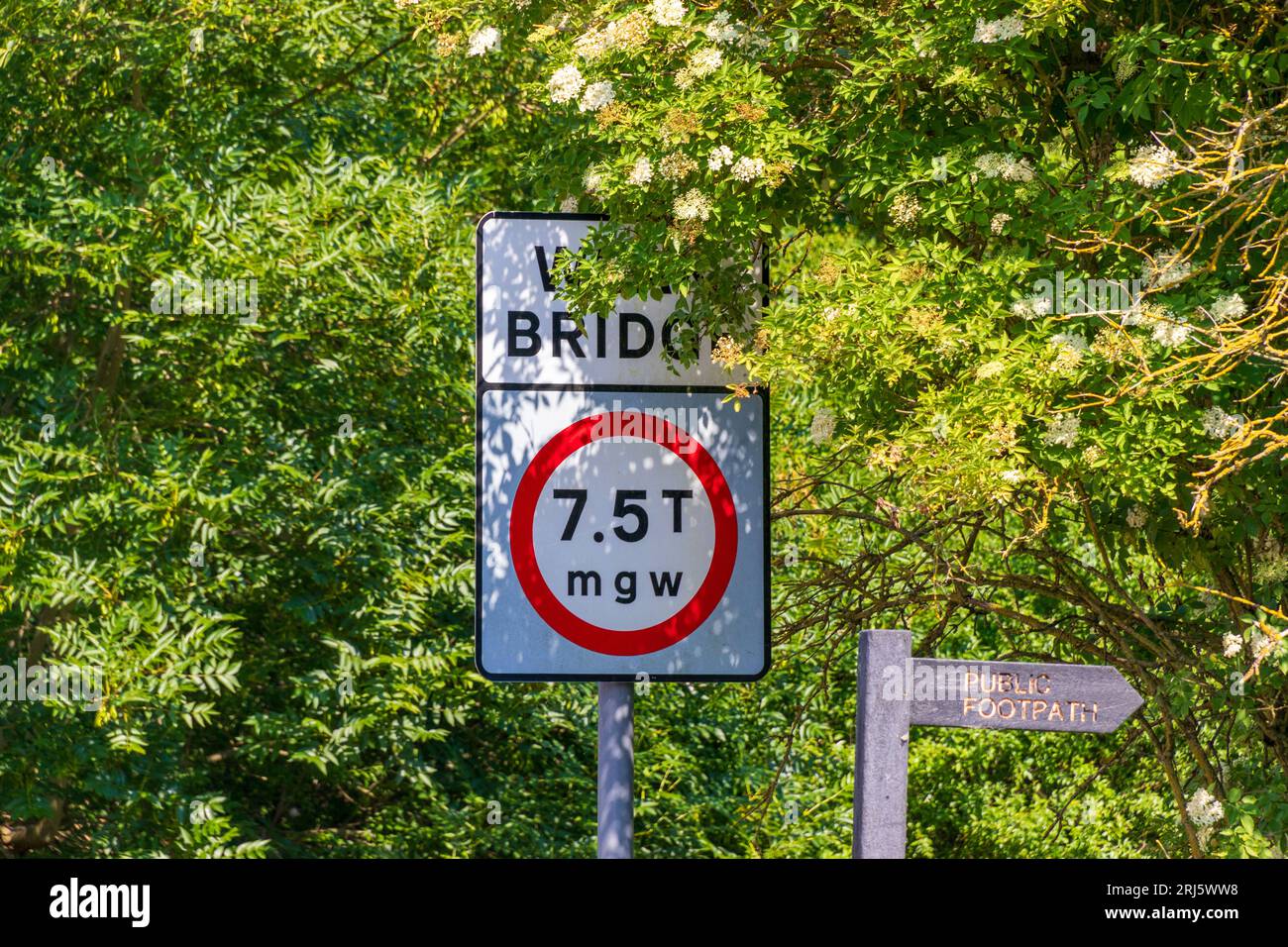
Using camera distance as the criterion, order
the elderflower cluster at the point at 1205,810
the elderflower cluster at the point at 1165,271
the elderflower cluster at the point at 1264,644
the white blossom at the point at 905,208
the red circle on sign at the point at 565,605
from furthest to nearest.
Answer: the elderflower cluster at the point at 1205,810 < the white blossom at the point at 905,208 < the elderflower cluster at the point at 1165,271 < the elderflower cluster at the point at 1264,644 < the red circle on sign at the point at 565,605

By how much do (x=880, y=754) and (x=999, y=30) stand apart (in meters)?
1.99

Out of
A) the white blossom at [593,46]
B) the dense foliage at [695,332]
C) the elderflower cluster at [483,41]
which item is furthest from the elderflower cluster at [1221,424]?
the elderflower cluster at [483,41]

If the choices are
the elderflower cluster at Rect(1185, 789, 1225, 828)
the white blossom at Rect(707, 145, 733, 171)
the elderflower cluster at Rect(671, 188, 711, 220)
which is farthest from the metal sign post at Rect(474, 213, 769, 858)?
the elderflower cluster at Rect(1185, 789, 1225, 828)

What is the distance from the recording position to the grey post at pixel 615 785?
→ 8.80ft

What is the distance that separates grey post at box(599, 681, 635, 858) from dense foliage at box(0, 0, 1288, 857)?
2.61 ft

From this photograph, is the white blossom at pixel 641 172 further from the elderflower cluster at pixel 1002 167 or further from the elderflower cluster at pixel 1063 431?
the elderflower cluster at pixel 1063 431

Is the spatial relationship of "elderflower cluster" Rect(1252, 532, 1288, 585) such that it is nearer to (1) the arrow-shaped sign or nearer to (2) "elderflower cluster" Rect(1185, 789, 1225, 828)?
(2) "elderflower cluster" Rect(1185, 789, 1225, 828)

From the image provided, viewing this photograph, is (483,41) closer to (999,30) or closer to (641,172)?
(641,172)

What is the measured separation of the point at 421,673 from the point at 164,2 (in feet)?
13.5

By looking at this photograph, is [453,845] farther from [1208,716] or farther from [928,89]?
[928,89]

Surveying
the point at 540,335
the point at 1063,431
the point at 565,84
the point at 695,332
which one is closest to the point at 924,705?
the point at 695,332

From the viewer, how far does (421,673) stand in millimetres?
8398

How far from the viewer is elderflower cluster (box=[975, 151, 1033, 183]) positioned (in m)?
4.20

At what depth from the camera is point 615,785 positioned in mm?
2699
